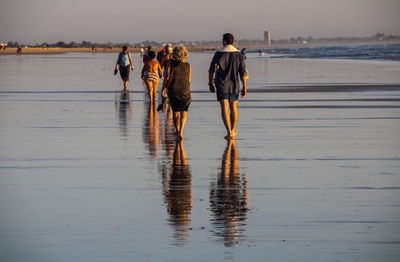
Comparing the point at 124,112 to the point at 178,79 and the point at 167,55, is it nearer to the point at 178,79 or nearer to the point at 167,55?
the point at 167,55

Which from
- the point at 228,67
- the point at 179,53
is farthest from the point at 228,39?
the point at 179,53

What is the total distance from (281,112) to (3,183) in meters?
10.6

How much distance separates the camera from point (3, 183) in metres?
9.76

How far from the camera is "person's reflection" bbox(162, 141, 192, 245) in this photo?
7.19 m

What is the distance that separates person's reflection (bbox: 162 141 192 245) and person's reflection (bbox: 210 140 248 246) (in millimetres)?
258

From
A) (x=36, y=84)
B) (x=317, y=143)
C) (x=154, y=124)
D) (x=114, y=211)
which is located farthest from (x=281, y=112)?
(x=36, y=84)

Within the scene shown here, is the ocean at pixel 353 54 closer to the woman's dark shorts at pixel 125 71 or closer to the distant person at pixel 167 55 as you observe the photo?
the woman's dark shorts at pixel 125 71

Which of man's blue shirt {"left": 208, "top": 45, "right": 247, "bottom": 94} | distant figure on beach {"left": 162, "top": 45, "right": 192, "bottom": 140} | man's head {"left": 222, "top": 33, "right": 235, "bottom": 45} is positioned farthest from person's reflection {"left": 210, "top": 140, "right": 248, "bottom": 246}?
man's head {"left": 222, "top": 33, "right": 235, "bottom": 45}

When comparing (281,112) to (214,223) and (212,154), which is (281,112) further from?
(214,223)

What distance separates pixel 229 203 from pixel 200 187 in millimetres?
1018

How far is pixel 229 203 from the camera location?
27.5 feet

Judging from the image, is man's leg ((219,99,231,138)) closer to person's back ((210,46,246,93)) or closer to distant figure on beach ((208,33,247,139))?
distant figure on beach ((208,33,247,139))

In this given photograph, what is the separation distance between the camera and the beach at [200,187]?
6.60 m

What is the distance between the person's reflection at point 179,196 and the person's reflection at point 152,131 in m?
1.00
